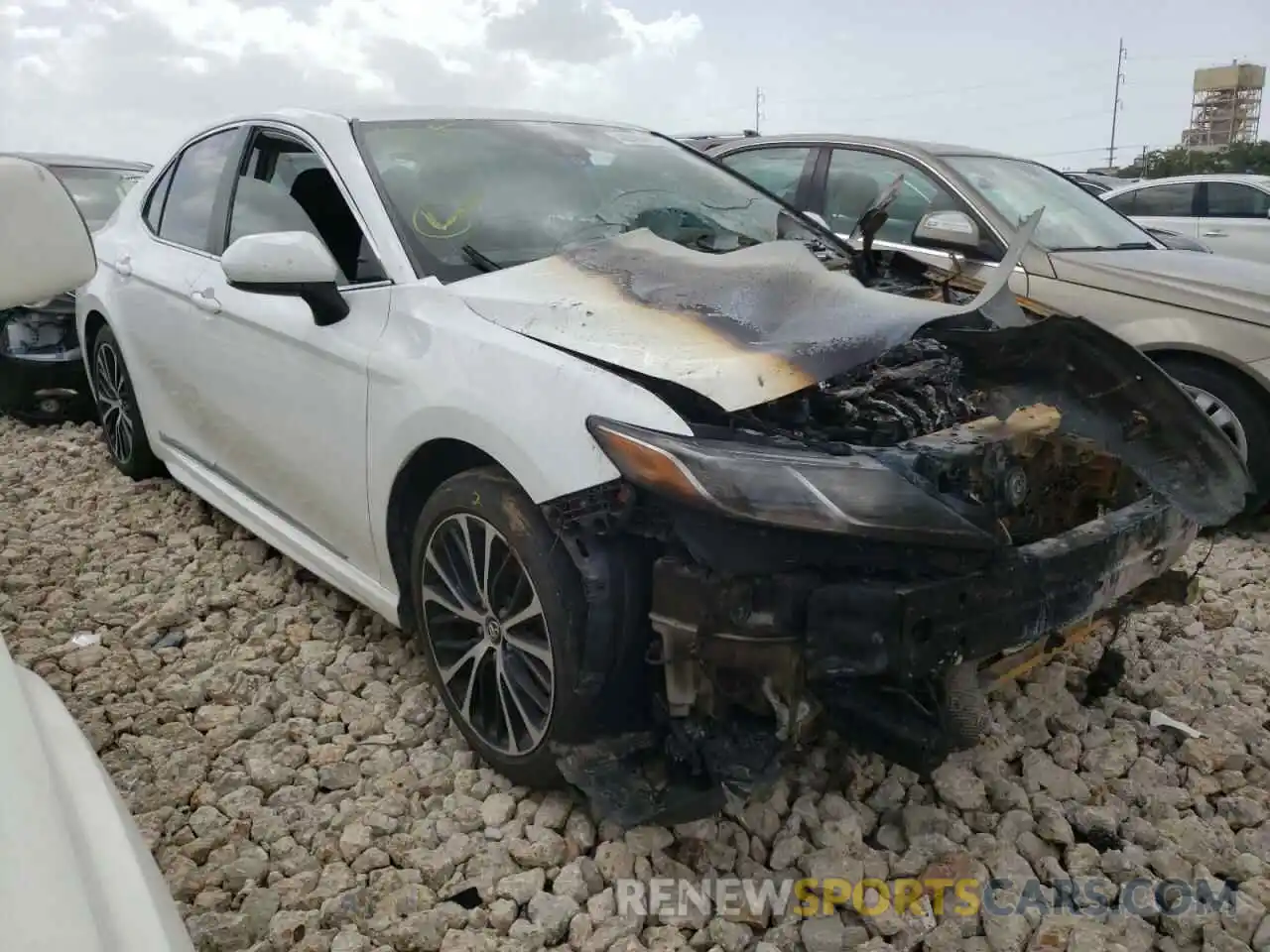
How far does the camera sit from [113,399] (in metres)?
4.60

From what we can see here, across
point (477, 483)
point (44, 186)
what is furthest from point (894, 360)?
point (44, 186)

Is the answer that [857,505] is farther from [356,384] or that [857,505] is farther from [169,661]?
[169,661]

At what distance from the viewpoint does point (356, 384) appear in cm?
267

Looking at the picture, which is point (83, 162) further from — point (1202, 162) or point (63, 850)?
point (1202, 162)

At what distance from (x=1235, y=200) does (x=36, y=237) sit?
10.3m

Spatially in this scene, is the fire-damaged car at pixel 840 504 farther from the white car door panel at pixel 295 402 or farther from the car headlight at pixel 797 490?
the white car door panel at pixel 295 402

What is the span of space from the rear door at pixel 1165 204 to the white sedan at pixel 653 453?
743 centimetres

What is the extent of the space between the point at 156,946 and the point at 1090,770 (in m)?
2.37

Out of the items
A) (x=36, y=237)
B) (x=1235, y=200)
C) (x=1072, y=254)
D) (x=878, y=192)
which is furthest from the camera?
(x=1235, y=200)

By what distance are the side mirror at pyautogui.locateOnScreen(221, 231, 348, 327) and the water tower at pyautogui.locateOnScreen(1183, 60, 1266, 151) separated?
56820 mm

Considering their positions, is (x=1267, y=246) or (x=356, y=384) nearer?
(x=356, y=384)

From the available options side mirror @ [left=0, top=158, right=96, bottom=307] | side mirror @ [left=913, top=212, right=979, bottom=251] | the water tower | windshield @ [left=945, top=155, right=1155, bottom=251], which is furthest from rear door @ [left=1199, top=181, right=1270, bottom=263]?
the water tower

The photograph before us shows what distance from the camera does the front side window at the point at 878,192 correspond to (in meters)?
4.84

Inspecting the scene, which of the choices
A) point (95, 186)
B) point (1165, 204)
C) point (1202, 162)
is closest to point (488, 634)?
point (95, 186)
